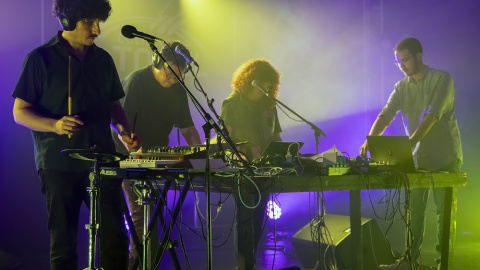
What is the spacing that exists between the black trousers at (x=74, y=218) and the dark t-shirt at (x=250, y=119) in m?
1.69

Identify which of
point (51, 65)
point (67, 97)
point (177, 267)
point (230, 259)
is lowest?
point (230, 259)

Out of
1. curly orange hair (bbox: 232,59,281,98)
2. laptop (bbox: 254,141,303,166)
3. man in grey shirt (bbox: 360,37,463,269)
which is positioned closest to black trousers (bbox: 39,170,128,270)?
laptop (bbox: 254,141,303,166)

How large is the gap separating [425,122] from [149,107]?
2.39m

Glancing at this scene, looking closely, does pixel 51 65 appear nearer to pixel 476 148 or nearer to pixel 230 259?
pixel 230 259

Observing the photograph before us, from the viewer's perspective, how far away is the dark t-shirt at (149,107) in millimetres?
4180

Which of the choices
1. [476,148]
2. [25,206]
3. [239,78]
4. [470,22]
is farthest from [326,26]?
[25,206]

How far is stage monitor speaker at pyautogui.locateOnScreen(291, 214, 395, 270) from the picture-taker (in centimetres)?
435

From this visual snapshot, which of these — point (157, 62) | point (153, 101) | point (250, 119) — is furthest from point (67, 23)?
point (250, 119)

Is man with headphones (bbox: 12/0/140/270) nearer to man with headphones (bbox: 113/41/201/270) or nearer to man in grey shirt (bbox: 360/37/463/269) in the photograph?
man with headphones (bbox: 113/41/201/270)

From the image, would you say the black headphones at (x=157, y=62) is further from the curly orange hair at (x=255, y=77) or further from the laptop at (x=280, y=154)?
the laptop at (x=280, y=154)

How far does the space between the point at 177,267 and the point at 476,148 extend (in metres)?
5.01

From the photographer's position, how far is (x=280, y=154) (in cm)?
332

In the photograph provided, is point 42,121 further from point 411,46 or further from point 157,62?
point 411,46

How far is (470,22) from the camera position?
22.2 ft
